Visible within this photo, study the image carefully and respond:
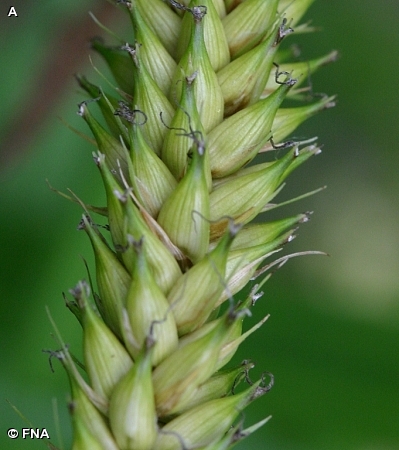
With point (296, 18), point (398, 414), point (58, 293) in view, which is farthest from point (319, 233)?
point (296, 18)

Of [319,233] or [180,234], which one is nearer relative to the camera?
[180,234]

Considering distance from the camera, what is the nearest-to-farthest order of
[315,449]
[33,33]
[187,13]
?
[187,13] → [315,449] → [33,33]

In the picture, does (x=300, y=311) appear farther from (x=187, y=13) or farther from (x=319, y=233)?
(x=187, y=13)

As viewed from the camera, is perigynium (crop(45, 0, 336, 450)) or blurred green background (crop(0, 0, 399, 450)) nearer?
perigynium (crop(45, 0, 336, 450))

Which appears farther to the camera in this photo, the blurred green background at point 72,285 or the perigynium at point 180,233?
the blurred green background at point 72,285
